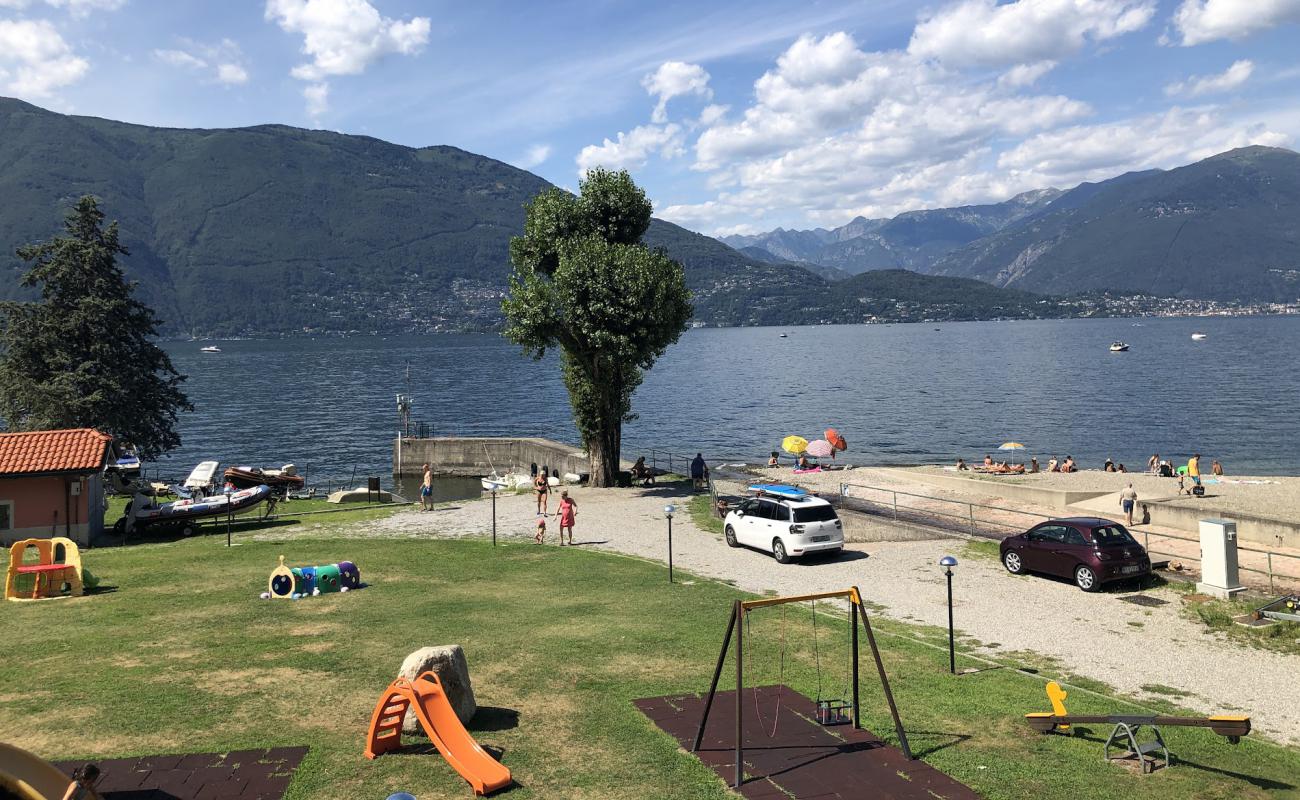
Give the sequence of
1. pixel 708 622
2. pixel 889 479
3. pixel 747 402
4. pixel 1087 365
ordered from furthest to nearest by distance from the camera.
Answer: pixel 1087 365 < pixel 747 402 < pixel 889 479 < pixel 708 622

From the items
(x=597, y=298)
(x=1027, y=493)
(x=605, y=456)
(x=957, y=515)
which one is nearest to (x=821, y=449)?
(x=605, y=456)

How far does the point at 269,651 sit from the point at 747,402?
86.2 metres

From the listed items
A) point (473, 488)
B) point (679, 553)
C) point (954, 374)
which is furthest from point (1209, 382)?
point (679, 553)

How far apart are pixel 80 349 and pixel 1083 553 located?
44797mm

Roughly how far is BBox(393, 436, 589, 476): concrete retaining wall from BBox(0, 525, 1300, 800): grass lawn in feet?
91.3

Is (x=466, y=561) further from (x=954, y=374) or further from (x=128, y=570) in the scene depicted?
(x=954, y=374)

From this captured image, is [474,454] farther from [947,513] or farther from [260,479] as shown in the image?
[947,513]

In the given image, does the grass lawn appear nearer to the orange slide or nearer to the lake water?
the orange slide

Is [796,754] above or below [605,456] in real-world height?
below

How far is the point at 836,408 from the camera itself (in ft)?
299

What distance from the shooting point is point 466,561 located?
24.2m

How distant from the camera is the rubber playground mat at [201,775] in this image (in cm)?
947

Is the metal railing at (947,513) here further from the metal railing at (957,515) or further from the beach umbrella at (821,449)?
the beach umbrella at (821,449)

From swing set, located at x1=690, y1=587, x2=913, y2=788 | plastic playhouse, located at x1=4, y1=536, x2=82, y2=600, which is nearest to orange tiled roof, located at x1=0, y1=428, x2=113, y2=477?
plastic playhouse, located at x1=4, y1=536, x2=82, y2=600
